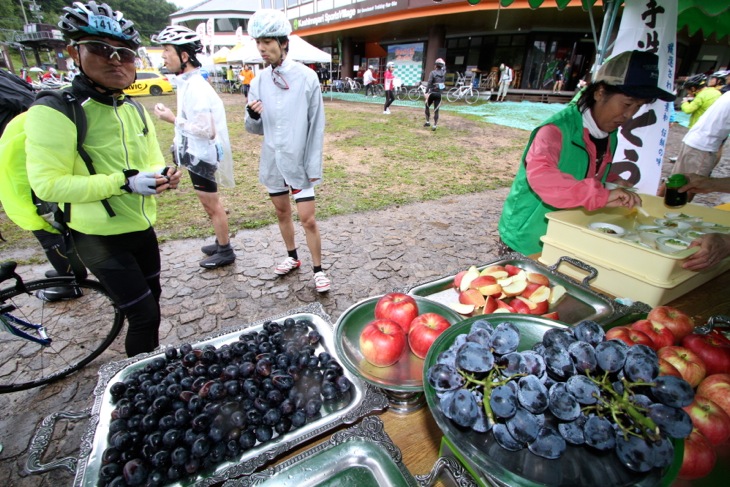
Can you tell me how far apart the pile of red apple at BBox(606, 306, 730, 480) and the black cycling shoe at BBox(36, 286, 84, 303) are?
4701 mm

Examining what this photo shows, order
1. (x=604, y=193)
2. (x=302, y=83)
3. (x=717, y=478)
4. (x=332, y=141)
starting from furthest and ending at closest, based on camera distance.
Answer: (x=332, y=141)
(x=302, y=83)
(x=604, y=193)
(x=717, y=478)

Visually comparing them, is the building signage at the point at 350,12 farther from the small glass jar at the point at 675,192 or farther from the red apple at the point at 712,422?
the red apple at the point at 712,422

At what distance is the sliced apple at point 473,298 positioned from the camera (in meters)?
1.54

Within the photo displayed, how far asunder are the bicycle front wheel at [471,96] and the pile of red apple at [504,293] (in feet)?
74.3

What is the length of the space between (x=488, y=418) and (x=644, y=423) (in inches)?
12.3

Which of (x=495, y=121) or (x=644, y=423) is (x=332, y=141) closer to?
(x=495, y=121)

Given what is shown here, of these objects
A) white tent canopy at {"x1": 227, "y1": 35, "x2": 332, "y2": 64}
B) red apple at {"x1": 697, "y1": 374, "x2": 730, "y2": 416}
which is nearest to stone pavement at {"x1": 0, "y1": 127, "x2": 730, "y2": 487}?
red apple at {"x1": 697, "y1": 374, "x2": 730, "y2": 416}

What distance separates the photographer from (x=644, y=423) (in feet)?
2.28

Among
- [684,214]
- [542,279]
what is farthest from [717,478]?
[684,214]

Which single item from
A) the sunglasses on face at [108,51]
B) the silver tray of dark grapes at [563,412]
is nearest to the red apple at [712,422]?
the silver tray of dark grapes at [563,412]

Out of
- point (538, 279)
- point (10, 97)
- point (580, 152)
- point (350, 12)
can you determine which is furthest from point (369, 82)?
point (538, 279)

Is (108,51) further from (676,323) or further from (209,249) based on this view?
(209,249)

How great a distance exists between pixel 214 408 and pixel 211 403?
3cm

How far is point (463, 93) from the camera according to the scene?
21750 mm
